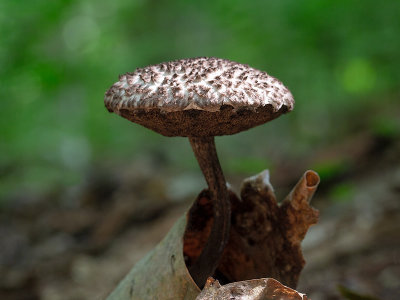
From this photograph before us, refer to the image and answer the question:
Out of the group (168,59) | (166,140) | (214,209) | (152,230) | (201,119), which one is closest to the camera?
(201,119)

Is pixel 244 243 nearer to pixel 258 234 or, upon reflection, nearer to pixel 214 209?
pixel 258 234

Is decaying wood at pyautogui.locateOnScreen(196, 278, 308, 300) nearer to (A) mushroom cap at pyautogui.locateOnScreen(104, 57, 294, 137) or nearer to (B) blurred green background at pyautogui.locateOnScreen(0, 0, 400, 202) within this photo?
(A) mushroom cap at pyautogui.locateOnScreen(104, 57, 294, 137)

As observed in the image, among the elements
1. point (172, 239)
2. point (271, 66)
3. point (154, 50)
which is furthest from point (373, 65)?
point (172, 239)

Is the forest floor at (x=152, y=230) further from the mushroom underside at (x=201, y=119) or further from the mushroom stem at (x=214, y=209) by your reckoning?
the mushroom underside at (x=201, y=119)

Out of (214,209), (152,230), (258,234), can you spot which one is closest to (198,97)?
(214,209)

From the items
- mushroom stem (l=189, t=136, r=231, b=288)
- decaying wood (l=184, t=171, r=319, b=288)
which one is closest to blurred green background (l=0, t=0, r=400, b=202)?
decaying wood (l=184, t=171, r=319, b=288)

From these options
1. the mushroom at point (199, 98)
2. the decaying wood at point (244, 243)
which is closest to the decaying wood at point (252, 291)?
the decaying wood at point (244, 243)

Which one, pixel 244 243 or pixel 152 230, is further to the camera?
pixel 152 230

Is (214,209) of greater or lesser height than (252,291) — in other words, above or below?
above
